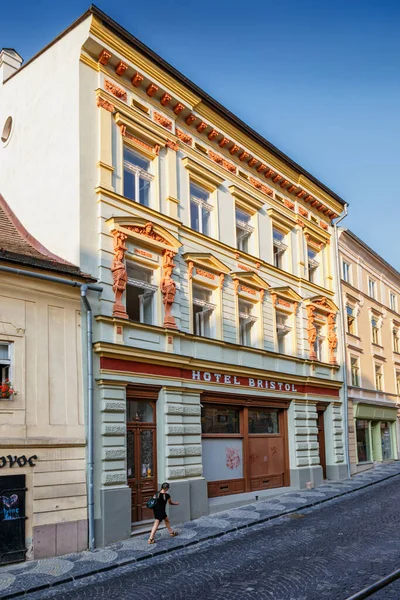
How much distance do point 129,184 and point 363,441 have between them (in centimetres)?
1916

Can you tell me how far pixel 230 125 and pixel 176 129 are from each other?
9.59 feet

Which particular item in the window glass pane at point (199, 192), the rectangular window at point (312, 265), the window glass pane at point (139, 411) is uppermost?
the window glass pane at point (199, 192)

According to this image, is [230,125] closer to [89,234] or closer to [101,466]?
[89,234]

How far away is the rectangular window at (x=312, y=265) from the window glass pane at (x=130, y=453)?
13257 mm

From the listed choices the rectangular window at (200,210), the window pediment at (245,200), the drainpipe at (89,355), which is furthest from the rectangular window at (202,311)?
the drainpipe at (89,355)

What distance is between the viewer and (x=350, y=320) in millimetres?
30297

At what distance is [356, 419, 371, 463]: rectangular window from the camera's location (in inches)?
1136

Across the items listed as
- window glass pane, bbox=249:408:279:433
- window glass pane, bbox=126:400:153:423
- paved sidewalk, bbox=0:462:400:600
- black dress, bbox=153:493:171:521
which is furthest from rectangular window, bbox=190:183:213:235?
paved sidewalk, bbox=0:462:400:600

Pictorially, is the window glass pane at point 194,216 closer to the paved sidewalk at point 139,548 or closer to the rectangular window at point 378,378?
the paved sidewalk at point 139,548

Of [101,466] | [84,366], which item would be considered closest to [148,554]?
[101,466]

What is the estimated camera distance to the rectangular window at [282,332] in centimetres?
2316

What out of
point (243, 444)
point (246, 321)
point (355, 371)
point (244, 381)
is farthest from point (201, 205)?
point (355, 371)

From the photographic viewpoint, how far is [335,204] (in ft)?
93.0

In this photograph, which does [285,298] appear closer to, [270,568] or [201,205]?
[201,205]
